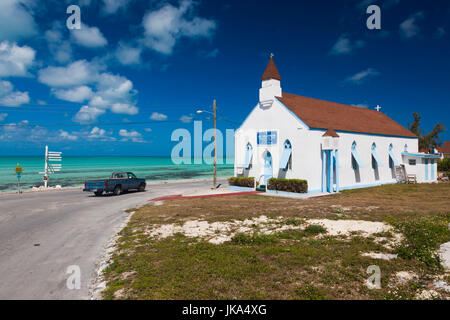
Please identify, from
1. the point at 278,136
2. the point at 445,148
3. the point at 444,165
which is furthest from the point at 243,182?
the point at 445,148

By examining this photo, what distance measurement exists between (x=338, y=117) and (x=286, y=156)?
8.94m

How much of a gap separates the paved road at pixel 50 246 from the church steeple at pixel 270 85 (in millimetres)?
15999

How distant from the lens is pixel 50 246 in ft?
28.7

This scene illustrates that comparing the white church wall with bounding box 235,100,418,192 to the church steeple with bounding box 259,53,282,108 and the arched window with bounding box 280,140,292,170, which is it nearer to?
the arched window with bounding box 280,140,292,170

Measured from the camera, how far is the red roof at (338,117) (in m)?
23.8

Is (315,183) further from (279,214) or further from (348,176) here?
(279,214)

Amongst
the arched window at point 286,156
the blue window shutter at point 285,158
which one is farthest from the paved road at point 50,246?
the arched window at point 286,156

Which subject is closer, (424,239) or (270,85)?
(424,239)

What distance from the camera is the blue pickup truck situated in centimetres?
2133

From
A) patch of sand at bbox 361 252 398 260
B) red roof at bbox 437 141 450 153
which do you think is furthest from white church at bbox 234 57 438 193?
red roof at bbox 437 141 450 153

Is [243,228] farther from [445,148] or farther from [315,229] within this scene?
[445,148]

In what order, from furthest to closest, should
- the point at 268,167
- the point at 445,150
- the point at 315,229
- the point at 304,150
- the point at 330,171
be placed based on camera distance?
the point at 445,150, the point at 268,167, the point at 330,171, the point at 304,150, the point at 315,229

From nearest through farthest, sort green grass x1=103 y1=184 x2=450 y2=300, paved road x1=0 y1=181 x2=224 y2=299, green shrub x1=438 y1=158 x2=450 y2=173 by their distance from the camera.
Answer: green grass x1=103 y1=184 x2=450 y2=300 < paved road x1=0 y1=181 x2=224 y2=299 < green shrub x1=438 y1=158 x2=450 y2=173

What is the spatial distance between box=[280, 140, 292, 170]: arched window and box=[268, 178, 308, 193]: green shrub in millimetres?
1241
